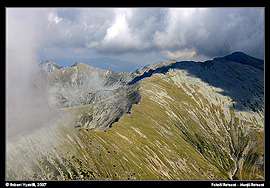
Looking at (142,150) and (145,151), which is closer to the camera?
(142,150)

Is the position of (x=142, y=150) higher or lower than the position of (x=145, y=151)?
higher

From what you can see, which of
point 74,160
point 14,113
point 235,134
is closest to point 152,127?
point 74,160

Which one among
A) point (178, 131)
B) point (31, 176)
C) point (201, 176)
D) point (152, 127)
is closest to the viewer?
point (31, 176)

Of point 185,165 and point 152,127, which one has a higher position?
point 152,127

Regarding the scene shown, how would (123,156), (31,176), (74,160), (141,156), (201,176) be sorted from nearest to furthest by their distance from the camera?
(31,176)
(74,160)
(123,156)
(141,156)
(201,176)

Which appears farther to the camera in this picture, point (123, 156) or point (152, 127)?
point (152, 127)

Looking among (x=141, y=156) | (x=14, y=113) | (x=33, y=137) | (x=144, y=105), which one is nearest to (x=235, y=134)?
(x=144, y=105)

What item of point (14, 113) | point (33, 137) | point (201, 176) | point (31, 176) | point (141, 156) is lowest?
point (201, 176)
